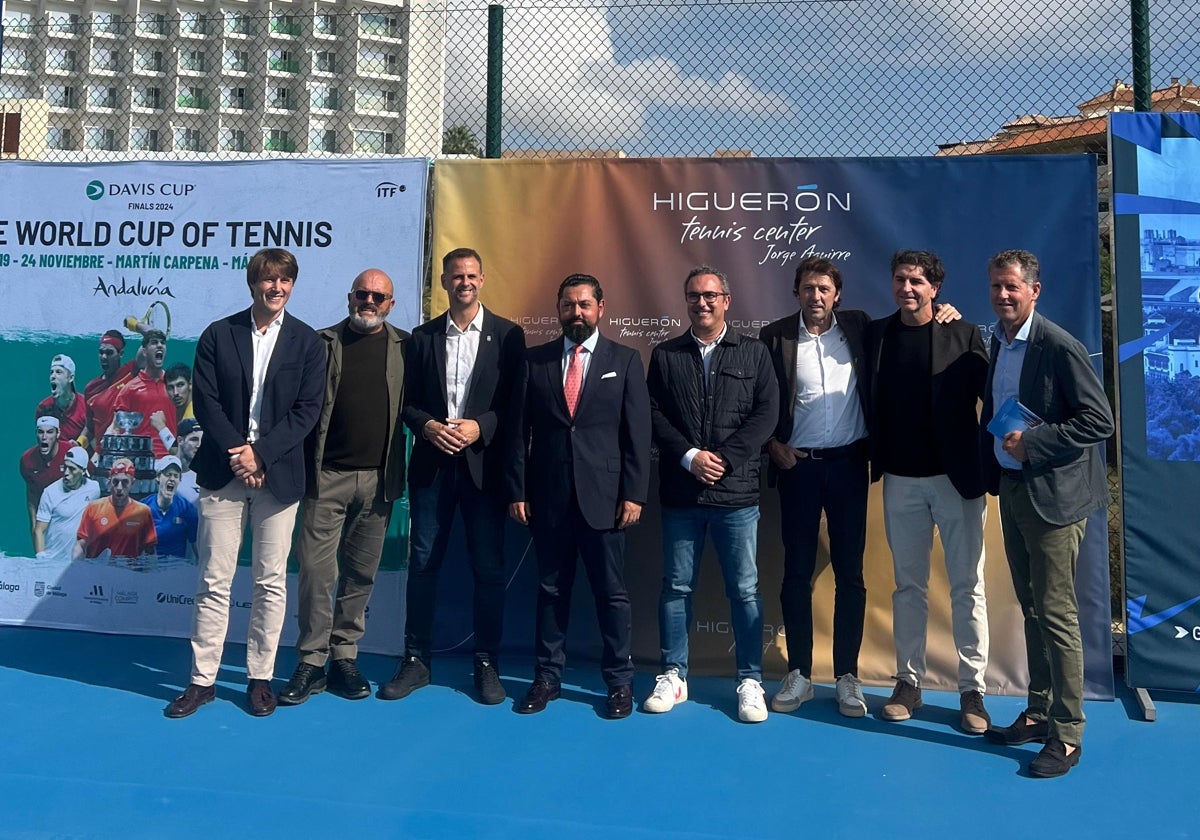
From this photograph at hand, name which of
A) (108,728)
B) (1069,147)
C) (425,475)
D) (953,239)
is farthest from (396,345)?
(1069,147)

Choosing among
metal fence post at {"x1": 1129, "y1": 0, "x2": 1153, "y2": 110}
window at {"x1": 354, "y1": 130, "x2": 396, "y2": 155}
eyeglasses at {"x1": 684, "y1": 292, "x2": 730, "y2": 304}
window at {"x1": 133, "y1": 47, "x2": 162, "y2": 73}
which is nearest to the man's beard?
eyeglasses at {"x1": 684, "y1": 292, "x2": 730, "y2": 304}

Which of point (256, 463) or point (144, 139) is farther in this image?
point (144, 139)

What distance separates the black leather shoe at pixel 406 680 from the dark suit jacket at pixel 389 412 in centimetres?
78

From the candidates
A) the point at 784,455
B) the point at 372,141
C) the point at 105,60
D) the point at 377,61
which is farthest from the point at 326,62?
the point at 784,455

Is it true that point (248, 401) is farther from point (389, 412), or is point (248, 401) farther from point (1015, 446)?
point (1015, 446)

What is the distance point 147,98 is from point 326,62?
11.0 m

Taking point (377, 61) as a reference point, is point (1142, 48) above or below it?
below

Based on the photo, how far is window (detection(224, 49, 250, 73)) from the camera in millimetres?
58281

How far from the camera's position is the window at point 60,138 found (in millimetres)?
47250

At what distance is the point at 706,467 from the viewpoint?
4.02 metres

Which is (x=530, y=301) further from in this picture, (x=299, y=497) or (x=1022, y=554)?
(x=1022, y=554)

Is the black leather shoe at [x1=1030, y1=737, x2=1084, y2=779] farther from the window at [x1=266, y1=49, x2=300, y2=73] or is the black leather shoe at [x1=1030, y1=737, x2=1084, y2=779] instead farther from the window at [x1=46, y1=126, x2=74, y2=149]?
the window at [x1=266, y1=49, x2=300, y2=73]

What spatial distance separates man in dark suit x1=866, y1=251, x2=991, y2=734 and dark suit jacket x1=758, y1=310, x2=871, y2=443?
2.8 inches

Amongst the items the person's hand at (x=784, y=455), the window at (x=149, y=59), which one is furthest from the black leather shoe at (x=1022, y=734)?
the window at (x=149, y=59)
